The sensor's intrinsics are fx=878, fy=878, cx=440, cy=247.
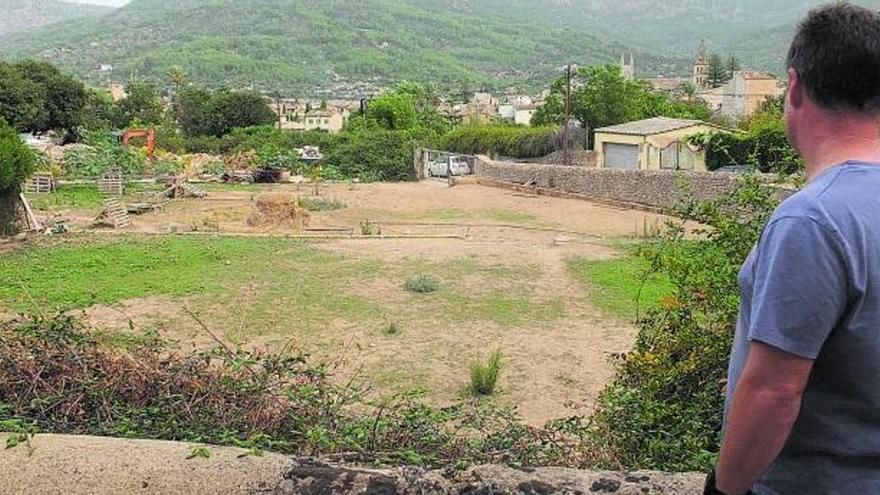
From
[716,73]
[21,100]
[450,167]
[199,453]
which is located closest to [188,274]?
[199,453]

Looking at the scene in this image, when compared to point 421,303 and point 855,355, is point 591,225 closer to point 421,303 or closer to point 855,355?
point 421,303

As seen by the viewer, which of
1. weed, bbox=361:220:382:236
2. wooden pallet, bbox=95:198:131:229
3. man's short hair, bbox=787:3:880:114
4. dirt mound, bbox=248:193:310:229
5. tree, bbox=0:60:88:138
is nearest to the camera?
man's short hair, bbox=787:3:880:114

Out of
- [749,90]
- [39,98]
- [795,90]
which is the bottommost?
[795,90]

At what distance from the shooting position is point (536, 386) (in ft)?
31.9

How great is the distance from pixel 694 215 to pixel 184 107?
58980 millimetres

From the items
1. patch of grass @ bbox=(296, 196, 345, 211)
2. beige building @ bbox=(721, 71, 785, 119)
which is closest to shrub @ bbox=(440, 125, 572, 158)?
patch of grass @ bbox=(296, 196, 345, 211)

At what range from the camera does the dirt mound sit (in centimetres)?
2359

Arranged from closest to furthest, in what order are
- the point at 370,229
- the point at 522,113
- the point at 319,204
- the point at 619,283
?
the point at 619,283 → the point at 370,229 → the point at 319,204 → the point at 522,113

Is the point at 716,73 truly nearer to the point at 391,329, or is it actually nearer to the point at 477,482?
the point at 391,329

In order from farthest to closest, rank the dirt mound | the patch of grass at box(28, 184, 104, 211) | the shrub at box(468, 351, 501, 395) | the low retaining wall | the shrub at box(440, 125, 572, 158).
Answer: the shrub at box(440, 125, 572, 158), the patch of grass at box(28, 184, 104, 211), the low retaining wall, the dirt mound, the shrub at box(468, 351, 501, 395)

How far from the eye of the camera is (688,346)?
4758mm

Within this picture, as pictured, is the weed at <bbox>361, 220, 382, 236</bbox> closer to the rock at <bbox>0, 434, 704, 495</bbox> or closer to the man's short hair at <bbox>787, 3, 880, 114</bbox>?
the rock at <bbox>0, 434, 704, 495</bbox>

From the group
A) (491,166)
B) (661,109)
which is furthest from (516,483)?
(661,109)

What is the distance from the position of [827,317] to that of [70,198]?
101 ft
